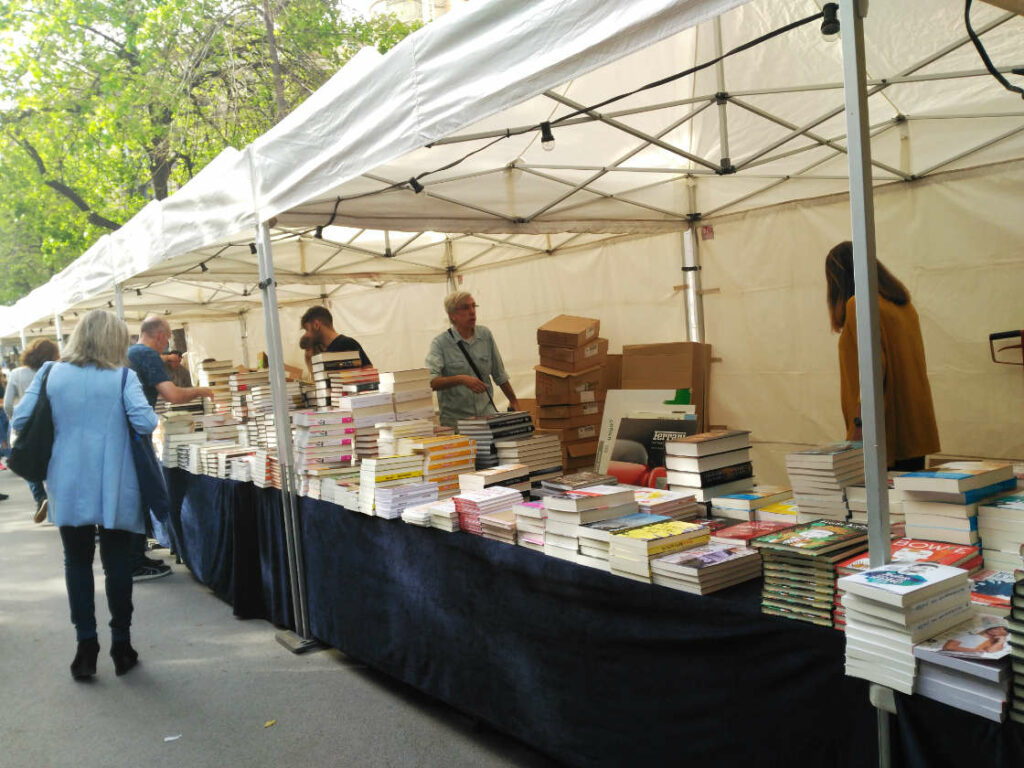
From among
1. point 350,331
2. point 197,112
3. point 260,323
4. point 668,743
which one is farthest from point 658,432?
point 197,112

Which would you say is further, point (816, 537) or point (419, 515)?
point (419, 515)

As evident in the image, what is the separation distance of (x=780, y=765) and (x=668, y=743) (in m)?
0.36

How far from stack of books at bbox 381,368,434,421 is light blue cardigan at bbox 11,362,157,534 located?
119 centimetres

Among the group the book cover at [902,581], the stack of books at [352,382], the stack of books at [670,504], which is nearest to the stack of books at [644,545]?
the stack of books at [670,504]

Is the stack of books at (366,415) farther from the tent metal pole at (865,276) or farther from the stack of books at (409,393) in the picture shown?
the tent metal pole at (865,276)

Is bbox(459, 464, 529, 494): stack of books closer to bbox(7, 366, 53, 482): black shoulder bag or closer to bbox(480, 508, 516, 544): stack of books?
bbox(480, 508, 516, 544): stack of books

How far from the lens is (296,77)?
13.8 meters

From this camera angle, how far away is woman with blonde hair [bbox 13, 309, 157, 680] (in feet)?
11.9

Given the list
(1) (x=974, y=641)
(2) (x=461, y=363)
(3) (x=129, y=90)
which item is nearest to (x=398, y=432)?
(2) (x=461, y=363)

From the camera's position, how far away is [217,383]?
5836mm

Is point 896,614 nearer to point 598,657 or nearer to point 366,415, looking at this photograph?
point 598,657

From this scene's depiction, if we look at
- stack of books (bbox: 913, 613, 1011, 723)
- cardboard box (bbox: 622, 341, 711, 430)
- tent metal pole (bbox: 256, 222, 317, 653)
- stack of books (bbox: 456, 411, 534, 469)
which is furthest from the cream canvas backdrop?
stack of books (bbox: 913, 613, 1011, 723)

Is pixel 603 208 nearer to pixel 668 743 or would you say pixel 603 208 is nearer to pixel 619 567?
pixel 619 567

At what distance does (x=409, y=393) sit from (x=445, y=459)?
781 mm
